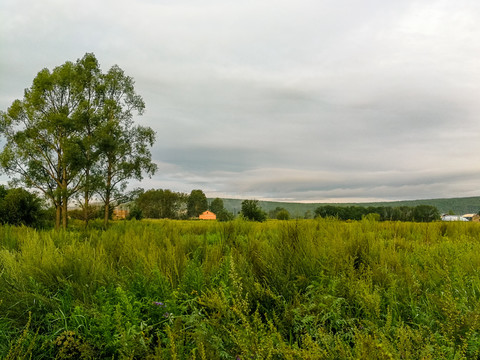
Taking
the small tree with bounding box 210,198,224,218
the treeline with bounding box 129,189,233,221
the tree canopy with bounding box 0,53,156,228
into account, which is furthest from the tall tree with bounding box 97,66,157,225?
the small tree with bounding box 210,198,224,218

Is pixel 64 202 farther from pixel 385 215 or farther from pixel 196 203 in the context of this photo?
pixel 196 203

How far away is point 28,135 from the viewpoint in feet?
88.5

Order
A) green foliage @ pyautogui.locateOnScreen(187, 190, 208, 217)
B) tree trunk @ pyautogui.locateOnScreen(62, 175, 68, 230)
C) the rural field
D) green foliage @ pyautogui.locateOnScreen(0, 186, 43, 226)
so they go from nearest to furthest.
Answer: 1. the rural field
2. green foliage @ pyautogui.locateOnScreen(0, 186, 43, 226)
3. tree trunk @ pyautogui.locateOnScreen(62, 175, 68, 230)
4. green foliage @ pyautogui.locateOnScreen(187, 190, 208, 217)

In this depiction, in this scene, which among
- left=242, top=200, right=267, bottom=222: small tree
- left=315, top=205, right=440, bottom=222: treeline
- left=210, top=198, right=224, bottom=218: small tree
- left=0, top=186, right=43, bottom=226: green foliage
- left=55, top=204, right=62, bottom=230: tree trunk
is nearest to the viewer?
left=315, top=205, right=440, bottom=222: treeline

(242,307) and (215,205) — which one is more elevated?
(215,205)

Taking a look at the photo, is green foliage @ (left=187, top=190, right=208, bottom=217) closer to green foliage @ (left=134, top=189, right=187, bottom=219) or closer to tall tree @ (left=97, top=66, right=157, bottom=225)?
green foliage @ (left=134, top=189, right=187, bottom=219)

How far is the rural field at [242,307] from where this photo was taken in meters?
2.33

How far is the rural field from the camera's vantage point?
233 centimetres

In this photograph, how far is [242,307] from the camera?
10.1 ft

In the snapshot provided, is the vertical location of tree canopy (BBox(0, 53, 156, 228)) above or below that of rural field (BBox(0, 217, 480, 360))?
above

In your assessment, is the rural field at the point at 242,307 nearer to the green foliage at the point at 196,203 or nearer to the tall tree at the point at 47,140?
the tall tree at the point at 47,140

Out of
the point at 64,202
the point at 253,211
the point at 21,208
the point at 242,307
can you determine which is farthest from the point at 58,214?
the point at 242,307

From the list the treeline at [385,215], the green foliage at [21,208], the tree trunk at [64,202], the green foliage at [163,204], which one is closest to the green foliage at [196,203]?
the green foliage at [163,204]

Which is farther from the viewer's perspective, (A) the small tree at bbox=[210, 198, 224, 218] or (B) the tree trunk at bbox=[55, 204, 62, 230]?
(A) the small tree at bbox=[210, 198, 224, 218]
